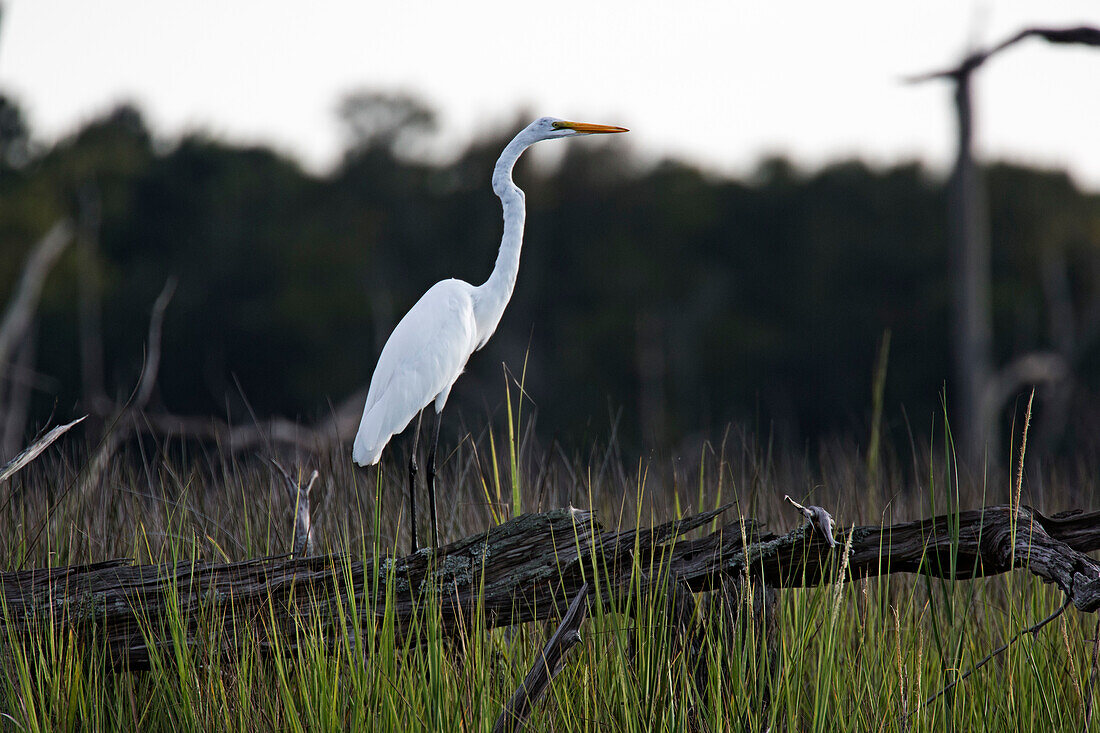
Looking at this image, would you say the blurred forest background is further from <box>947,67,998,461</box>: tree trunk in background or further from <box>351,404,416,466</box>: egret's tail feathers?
<box>351,404,416,466</box>: egret's tail feathers

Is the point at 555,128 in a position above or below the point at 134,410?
above

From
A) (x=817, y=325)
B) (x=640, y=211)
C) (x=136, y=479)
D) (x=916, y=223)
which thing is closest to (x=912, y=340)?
(x=817, y=325)

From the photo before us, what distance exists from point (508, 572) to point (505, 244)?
1752 millimetres

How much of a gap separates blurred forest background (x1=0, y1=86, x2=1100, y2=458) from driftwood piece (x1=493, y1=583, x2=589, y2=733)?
40.9ft

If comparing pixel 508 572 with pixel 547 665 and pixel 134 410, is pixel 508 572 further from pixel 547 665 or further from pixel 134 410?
pixel 134 410

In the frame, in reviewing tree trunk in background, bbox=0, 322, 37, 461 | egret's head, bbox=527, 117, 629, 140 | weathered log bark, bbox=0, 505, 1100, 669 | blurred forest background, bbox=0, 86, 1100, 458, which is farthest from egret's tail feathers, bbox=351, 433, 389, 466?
blurred forest background, bbox=0, 86, 1100, 458

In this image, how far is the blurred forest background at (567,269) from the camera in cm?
1664

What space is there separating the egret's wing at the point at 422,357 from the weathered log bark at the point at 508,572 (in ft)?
3.99

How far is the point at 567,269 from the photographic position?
20.5m

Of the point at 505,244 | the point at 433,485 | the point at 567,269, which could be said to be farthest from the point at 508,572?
the point at 567,269

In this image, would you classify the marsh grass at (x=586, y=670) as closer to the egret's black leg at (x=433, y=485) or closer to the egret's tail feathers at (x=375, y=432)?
the egret's black leg at (x=433, y=485)

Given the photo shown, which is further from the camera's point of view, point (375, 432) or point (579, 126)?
point (579, 126)

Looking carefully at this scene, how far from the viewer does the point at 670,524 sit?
6.45 feet

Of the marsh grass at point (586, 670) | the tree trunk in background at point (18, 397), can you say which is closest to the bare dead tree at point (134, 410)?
the marsh grass at point (586, 670)
